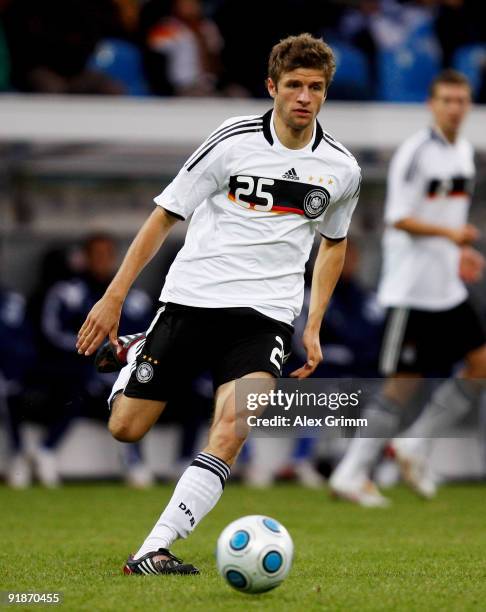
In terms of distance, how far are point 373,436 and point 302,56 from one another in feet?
14.1

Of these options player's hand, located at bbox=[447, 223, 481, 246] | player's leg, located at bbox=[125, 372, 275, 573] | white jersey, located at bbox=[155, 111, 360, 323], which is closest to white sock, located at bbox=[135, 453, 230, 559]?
player's leg, located at bbox=[125, 372, 275, 573]

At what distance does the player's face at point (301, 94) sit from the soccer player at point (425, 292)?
3663 mm

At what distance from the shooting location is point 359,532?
7.52m

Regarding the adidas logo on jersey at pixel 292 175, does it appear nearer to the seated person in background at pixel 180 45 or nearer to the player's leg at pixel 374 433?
the player's leg at pixel 374 433

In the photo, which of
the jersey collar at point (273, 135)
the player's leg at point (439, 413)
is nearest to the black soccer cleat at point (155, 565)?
the jersey collar at point (273, 135)

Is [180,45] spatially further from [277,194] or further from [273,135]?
[277,194]

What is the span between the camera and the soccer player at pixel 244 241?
5348 mm

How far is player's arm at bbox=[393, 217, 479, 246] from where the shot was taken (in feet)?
28.3

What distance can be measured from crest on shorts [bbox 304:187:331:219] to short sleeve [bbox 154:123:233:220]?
0.39 metres

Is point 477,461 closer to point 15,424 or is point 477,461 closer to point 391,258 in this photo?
point 391,258

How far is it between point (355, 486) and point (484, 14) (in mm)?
6560

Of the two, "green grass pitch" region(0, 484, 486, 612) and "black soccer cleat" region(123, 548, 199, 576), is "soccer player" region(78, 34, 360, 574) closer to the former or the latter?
"black soccer cleat" region(123, 548, 199, 576)

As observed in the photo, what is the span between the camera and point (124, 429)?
5.51 meters

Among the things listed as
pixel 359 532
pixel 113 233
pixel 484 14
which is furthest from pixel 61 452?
pixel 484 14
